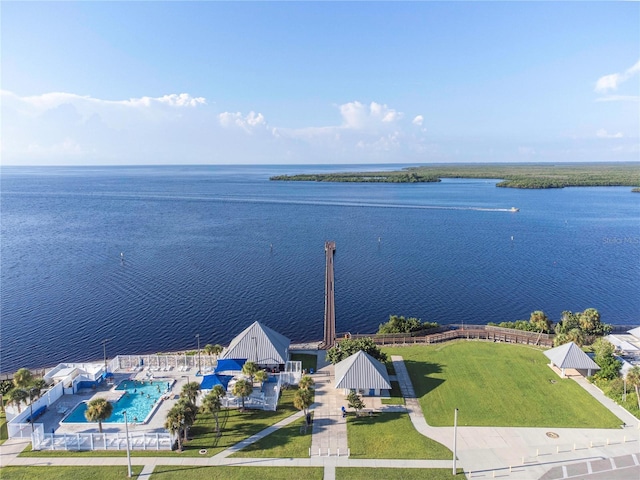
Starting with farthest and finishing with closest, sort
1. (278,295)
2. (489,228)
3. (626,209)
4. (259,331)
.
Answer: (626,209) < (489,228) < (278,295) < (259,331)

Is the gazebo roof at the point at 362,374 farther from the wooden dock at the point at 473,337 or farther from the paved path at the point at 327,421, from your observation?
the wooden dock at the point at 473,337

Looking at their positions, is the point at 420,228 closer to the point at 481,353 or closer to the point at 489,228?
the point at 489,228

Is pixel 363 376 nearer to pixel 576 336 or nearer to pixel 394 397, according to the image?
pixel 394 397

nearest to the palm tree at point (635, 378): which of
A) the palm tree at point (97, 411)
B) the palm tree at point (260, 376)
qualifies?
the palm tree at point (260, 376)

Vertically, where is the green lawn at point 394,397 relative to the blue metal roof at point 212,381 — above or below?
below

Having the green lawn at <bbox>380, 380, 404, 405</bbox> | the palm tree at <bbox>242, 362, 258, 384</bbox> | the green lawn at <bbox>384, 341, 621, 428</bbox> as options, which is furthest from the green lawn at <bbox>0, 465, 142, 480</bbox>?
the green lawn at <bbox>384, 341, 621, 428</bbox>

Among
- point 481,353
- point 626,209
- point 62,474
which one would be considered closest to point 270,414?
point 62,474

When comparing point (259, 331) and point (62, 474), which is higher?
point (259, 331)
